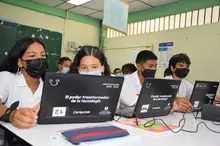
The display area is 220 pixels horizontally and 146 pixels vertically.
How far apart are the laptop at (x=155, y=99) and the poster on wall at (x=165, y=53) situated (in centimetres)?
270

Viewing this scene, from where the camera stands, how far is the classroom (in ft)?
2.98

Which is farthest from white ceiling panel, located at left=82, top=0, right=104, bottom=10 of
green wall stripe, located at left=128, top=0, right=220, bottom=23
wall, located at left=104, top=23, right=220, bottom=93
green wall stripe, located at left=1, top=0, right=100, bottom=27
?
wall, located at left=104, top=23, right=220, bottom=93

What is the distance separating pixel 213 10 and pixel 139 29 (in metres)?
1.59

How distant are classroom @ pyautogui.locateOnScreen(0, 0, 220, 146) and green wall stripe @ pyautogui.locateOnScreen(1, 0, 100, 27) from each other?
0.02 metres

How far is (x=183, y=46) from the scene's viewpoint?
371cm

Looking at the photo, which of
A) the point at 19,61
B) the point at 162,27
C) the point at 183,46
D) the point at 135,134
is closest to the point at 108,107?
the point at 135,134

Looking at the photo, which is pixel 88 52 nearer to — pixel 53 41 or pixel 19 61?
pixel 19 61

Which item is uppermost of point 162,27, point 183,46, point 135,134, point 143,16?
point 143,16

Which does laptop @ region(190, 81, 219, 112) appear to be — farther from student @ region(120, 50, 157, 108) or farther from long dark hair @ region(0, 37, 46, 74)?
long dark hair @ region(0, 37, 46, 74)

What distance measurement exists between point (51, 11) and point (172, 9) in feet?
8.60

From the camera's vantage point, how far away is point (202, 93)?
1524 millimetres

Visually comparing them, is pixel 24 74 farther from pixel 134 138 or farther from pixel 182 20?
pixel 182 20

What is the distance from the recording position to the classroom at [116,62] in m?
0.91

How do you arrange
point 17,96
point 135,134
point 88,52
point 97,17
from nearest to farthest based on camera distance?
1. point 135,134
2. point 17,96
3. point 88,52
4. point 97,17
